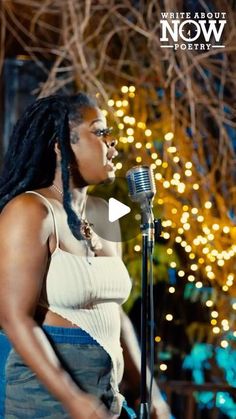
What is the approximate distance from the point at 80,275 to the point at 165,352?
2.45 meters

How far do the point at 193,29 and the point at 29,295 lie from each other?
1.71 m

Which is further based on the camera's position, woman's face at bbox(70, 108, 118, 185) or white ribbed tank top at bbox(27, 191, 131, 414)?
woman's face at bbox(70, 108, 118, 185)

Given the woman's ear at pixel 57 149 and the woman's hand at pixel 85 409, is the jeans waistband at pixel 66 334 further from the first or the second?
the woman's ear at pixel 57 149

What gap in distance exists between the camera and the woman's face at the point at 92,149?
190cm

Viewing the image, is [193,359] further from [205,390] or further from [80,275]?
[80,275]

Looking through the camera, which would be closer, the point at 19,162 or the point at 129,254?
the point at 19,162

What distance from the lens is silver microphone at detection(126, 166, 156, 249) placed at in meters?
1.79

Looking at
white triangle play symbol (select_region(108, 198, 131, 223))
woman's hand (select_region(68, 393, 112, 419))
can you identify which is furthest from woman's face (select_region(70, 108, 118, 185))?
woman's hand (select_region(68, 393, 112, 419))

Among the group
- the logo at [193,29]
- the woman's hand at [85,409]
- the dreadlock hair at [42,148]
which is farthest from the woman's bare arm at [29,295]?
the logo at [193,29]

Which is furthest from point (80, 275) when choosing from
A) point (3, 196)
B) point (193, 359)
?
point (193, 359)

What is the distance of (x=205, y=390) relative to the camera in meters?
3.29

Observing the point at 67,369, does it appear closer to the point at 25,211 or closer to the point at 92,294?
the point at 92,294

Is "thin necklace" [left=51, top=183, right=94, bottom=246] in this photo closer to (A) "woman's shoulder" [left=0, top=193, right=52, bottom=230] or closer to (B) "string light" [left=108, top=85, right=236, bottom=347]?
(A) "woman's shoulder" [left=0, top=193, right=52, bottom=230]

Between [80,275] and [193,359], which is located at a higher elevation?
[80,275]
